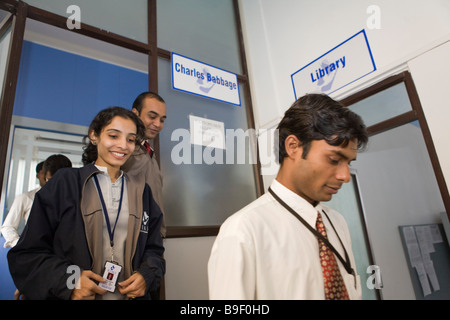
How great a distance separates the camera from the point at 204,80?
2605 millimetres

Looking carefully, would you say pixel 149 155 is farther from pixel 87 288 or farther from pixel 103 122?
pixel 87 288

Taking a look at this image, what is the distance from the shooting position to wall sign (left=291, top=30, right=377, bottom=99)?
6.89ft

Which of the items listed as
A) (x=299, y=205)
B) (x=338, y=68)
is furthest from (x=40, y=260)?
(x=338, y=68)

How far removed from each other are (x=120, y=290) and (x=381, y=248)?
3264 mm

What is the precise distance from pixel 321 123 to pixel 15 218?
2577mm

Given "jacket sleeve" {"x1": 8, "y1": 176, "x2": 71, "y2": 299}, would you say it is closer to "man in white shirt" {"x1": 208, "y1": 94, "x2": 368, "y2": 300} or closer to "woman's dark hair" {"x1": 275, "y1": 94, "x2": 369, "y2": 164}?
"man in white shirt" {"x1": 208, "y1": 94, "x2": 368, "y2": 300}

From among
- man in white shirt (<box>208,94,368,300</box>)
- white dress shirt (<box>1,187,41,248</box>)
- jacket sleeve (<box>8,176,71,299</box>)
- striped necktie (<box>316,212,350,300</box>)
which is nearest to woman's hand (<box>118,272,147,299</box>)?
jacket sleeve (<box>8,176,71,299</box>)

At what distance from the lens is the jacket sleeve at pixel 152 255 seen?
1.13 m

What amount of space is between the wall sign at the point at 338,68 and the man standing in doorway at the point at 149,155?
1.29 metres

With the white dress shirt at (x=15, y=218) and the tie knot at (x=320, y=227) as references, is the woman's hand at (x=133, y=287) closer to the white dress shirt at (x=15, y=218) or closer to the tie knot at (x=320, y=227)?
the tie knot at (x=320, y=227)

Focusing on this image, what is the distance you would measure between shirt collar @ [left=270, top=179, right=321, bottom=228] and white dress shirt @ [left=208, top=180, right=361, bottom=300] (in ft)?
0.13

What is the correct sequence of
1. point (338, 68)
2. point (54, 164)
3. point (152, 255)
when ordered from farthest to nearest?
point (54, 164) → point (338, 68) → point (152, 255)

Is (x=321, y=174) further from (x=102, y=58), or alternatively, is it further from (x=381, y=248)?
(x=102, y=58)

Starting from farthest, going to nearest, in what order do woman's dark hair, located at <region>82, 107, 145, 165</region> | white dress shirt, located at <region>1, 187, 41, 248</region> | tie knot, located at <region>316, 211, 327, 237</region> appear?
1. white dress shirt, located at <region>1, 187, 41, 248</region>
2. woman's dark hair, located at <region>82, 107, 145, 165</region>
3. tie knot, located at <region>316, 211, 327, 237</region>
